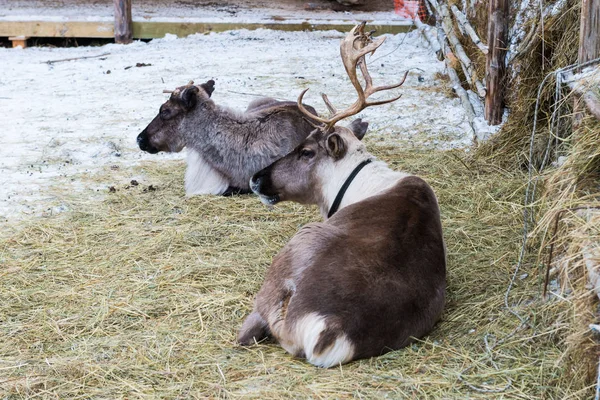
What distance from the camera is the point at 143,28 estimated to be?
1200 cm

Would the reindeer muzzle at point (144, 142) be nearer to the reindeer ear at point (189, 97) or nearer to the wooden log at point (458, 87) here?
the reindeer ear at point (189, 97)

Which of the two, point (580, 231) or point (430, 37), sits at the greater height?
point (430, 37)

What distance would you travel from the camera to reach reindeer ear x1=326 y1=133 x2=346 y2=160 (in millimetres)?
4916

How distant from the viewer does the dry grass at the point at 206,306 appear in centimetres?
364

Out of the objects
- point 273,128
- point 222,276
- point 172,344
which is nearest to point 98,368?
point 172,344

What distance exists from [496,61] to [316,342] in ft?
13.0

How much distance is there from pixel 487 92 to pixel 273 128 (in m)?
1.92

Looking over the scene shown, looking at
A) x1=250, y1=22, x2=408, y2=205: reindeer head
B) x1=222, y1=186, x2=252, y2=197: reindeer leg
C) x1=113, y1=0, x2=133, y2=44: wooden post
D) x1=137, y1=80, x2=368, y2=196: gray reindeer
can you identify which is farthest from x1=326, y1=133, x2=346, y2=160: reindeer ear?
x1=113, y1=0, x2=133, y2=44: wooden post

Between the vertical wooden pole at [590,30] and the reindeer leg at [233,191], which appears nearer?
the vertical wooden pole at [590,30]

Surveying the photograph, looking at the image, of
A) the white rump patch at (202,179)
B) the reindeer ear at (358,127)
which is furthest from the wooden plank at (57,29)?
the reindeer ear at (358,127)

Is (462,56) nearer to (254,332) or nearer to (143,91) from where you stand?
(143,91)

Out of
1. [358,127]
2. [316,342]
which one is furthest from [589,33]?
[316,342]

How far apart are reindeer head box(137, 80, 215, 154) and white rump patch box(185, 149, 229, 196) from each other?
13.7 inches

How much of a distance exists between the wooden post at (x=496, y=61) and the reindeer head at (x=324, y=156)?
1.89 m
